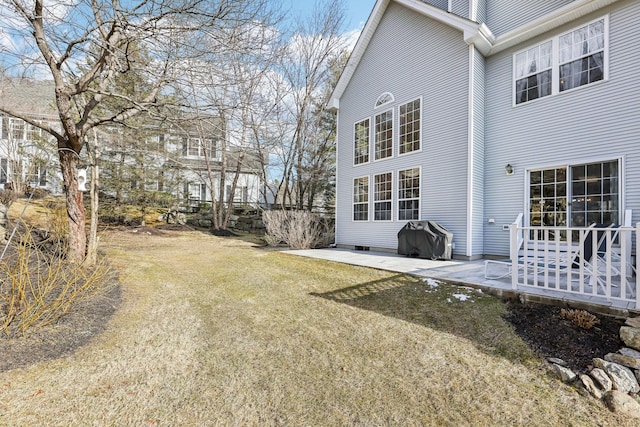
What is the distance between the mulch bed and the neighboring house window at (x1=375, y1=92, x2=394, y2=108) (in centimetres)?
795

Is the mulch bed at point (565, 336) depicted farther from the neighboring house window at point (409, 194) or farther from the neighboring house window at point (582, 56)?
the neighboring house window at point (582, 56)

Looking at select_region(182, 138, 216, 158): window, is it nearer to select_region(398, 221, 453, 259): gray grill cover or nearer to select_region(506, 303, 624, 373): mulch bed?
select_region(398, 221, 453, 259): gray grill cover

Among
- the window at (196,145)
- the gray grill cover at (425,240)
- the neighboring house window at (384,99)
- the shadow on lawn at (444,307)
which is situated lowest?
the shadow on lawn at (444,307)

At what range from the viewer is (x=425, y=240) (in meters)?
7.91

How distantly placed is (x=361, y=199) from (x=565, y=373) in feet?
28.0

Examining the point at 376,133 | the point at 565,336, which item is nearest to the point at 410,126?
the point at 376,133

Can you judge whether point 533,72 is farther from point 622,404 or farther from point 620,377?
point 622,404

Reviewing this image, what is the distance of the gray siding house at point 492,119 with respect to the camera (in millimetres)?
6207

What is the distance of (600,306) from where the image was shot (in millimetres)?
3404

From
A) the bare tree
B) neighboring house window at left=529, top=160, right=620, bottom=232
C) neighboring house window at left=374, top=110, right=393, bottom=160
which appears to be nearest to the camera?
the bare tree

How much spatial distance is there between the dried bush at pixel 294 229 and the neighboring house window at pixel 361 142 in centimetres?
277

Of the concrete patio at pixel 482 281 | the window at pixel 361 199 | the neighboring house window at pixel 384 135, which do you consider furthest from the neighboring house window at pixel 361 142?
the concrete patio at pixel 482 281

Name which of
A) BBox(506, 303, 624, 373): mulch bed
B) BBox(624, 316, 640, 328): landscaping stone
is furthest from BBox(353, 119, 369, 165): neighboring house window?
BBox(624, 316, 640, 328): landscaping stone

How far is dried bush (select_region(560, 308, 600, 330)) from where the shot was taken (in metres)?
3.24
